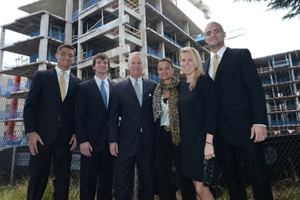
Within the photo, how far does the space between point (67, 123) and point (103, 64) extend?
3.51ft

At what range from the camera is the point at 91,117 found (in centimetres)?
302

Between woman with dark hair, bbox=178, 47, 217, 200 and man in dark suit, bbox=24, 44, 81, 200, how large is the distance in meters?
1.71

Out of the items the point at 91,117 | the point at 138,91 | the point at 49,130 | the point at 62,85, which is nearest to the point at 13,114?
the point at 62,85

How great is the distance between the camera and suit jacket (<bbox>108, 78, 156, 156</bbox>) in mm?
2822

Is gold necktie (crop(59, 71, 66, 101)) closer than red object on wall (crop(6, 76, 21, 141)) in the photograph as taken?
Yes

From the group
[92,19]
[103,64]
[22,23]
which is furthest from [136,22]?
[103,64]

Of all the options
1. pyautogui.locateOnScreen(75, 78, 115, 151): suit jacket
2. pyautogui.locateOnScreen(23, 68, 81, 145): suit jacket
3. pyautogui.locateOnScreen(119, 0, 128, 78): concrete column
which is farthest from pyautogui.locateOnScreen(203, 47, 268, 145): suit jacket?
pyautogui.locateOnScreen(119, 0, 128, 78): concrete column

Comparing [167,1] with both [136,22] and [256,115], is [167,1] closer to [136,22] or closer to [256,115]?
[136,22]

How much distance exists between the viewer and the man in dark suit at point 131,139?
9.02 ft

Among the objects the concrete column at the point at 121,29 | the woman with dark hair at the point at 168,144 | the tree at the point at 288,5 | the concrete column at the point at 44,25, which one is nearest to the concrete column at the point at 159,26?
the concrete column at the point at 121,29

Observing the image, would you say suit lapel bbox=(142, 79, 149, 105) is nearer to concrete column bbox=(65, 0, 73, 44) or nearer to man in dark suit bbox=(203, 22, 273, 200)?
man in dark suit bbox=(203, 22, 273, 200)

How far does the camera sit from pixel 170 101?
2824 millimetres

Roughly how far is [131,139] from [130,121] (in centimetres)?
25

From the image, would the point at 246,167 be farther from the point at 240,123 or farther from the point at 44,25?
the point at 44,25
